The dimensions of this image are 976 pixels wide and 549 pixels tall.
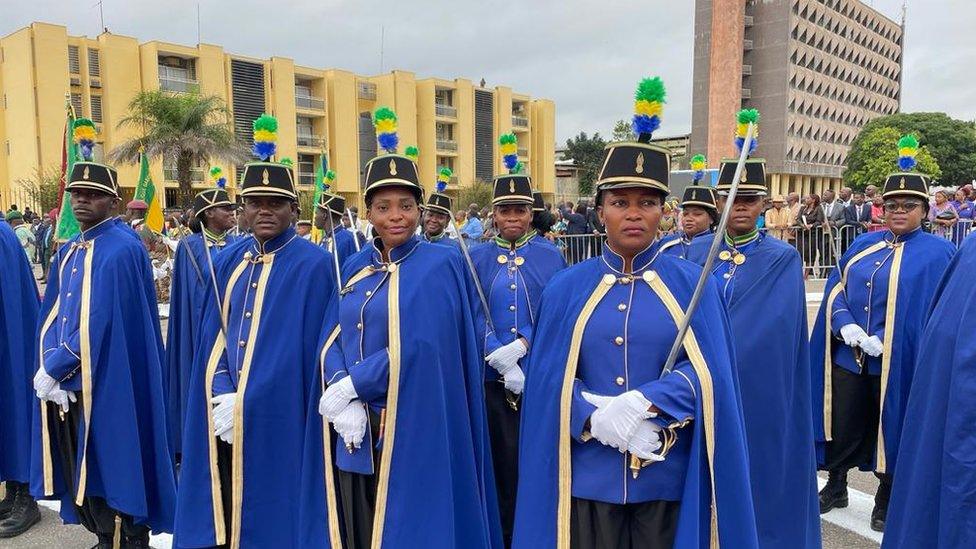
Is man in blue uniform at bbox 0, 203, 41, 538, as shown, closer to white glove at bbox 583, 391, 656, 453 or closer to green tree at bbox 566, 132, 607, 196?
white glove at bbox 583, 391, 656, 453

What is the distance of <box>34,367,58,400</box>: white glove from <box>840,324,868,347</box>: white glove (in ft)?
17.9

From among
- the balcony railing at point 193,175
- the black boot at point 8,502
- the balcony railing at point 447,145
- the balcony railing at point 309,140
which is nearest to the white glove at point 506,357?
the black boot at point 8,502

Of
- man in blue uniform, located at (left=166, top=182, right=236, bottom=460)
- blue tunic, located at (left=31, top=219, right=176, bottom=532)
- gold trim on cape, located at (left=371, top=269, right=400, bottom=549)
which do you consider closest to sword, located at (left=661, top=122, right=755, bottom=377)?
gold trim on cape, located at (left=371, top=269, right=400, bottom=549)

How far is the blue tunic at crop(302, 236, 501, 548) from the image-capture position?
11.7 feet

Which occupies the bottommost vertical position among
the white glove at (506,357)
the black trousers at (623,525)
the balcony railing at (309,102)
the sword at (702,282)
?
the black trousers at (623,525)

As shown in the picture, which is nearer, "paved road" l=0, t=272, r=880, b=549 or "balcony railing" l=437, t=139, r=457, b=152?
"paved road" l=0, t=272, r=880, b=549

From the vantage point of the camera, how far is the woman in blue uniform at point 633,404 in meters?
2.75

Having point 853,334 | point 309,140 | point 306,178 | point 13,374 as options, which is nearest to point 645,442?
point 853,334

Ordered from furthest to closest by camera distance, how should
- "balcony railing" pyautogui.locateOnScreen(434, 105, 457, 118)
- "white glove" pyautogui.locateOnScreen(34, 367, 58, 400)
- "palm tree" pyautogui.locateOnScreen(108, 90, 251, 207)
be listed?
"balcony railing" pyautogui.locateOnScreen(434, 105, 457, 118), "palm tree" pyautogui.locateOnScreen(108, 90, 251, 207), "white glove" pyautogui.locateOnScreen(34, 367, 58, 400)

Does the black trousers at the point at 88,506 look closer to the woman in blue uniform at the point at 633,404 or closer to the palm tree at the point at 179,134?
the woman in blue uniform at the point at 633,404

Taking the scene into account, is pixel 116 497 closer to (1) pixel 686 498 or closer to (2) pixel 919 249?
(1) pixel 686 498

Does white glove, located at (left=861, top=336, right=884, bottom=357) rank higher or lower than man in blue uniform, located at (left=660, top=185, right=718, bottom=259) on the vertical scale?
lower

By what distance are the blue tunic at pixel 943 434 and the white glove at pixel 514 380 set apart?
2.27 m

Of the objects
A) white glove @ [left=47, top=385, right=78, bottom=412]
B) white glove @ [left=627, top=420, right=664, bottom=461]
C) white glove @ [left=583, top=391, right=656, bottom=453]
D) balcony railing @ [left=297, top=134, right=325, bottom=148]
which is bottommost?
white glove @ [left=47, top=385, right=78, bottom=412]
